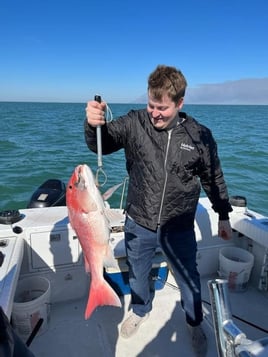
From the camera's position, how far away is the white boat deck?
2775 millimetres

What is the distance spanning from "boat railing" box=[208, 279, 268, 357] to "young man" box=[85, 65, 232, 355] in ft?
3.96

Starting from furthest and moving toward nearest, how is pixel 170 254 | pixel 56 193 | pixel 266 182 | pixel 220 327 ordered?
pixel 266 182
pixel 56 193
pixel 170 254
pixel 220 327

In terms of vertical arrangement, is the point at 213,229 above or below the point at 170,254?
below

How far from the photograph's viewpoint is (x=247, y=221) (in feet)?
11.7

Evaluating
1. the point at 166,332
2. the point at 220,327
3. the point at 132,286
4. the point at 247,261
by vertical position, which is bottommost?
the point at 166,332

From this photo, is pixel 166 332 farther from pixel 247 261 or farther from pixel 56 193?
pixel 56 193

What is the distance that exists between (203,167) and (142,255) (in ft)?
3.01

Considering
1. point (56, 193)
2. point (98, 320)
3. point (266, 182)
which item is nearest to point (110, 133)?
point (98, 320)

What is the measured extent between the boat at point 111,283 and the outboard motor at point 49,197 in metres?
0.75

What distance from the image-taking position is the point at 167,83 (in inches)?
83.7

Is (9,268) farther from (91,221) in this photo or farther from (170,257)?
(170,257)

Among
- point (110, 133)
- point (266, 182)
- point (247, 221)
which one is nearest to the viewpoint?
point (110, 133)

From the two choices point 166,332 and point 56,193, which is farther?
point 56,193

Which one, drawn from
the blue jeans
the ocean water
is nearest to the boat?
the blue jeans
